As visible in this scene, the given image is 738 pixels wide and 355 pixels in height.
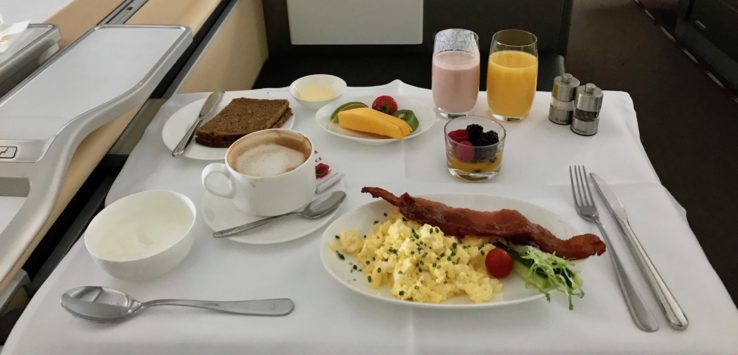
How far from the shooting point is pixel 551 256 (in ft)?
2.47

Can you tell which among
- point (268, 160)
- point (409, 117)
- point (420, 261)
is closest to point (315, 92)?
point (409, 117)

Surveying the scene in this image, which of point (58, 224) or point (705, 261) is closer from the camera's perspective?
point (705, 261)

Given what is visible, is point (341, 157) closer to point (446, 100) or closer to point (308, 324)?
point (446, 100)

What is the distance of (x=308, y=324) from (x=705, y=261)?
53cm

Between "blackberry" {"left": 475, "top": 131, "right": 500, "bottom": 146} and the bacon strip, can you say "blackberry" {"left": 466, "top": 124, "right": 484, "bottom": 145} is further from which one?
the bacon strip

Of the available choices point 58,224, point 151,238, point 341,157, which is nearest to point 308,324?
point 151,238

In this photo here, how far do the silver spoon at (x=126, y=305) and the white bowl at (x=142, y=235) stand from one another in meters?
0.04

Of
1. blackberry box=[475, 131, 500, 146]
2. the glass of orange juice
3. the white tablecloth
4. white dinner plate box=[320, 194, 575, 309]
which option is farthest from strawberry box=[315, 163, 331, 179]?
the glass of orange juice

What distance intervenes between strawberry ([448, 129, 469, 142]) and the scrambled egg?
0.22m

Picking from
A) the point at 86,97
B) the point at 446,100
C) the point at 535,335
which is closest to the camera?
the point at 535,335

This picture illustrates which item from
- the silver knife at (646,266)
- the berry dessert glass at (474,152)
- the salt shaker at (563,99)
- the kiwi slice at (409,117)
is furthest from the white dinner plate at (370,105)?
the silver knife at (646,266)

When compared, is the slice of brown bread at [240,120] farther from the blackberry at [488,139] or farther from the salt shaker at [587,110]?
the salt shaker at [587,110]

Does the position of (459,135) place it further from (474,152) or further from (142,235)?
(142,235)

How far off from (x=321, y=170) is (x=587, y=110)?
1.59ft
